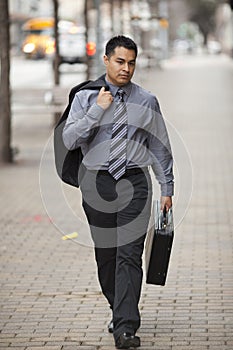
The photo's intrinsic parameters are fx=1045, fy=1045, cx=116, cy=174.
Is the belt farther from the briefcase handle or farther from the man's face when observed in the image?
the man's face

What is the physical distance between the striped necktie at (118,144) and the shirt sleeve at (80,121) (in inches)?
4.6

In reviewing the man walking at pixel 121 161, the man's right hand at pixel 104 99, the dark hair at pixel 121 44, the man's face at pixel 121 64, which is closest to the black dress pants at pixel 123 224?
the man walking at pixel 121 161

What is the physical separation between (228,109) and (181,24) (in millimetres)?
110848

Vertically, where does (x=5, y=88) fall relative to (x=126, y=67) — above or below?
below

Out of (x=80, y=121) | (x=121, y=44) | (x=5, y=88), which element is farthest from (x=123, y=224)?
(x=5, y=88)

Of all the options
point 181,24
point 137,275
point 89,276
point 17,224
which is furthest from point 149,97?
point 181,24

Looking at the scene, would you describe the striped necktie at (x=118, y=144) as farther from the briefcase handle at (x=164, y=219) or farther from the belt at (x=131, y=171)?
the briefcase handle at (x=164, y=219)

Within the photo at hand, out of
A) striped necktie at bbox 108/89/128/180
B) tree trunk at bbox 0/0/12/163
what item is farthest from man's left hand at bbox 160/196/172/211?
tree trunk at bbox 0/0/12/163

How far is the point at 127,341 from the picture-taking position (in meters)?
6.06

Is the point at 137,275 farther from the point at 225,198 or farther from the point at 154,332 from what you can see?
the point at 225,198

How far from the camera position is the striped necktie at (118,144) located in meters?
6.11

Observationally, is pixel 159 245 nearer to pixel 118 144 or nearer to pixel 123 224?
pixel 123 224

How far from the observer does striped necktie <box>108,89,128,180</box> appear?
6.11 metres

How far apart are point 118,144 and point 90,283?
2104mm
